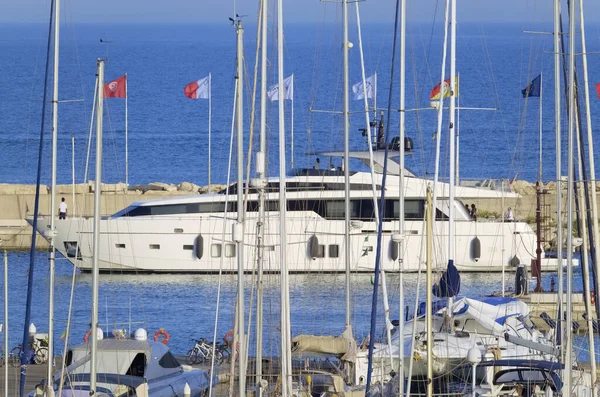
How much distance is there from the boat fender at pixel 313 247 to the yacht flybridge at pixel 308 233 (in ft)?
0.08

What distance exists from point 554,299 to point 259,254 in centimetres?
1182

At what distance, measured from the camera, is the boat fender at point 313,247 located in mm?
40875

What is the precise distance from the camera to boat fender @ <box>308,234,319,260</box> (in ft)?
134

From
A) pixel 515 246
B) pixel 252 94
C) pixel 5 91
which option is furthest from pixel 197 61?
pixel 252 94

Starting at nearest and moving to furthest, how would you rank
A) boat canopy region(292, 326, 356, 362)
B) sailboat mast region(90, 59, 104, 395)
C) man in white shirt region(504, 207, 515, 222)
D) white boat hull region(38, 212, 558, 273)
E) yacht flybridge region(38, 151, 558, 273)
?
1. sailboat mast region(90, 59, 104, 395)
2. boat canopy region(292, 326, 356, 362)
3. yacht flybridge region(38, 151, 558, 273)
4. white boat hull region(38, 212, 558, 273)
5. man in white shirt region(504, 207, 515, 222)

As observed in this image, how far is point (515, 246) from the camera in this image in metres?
41.5

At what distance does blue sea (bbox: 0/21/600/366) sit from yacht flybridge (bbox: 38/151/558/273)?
55 cm

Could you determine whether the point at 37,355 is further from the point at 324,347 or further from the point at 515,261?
the point at 515,261

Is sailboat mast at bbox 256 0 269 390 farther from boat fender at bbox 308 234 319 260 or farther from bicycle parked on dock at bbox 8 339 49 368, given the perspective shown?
boat fender at bbox 308 234 319 260

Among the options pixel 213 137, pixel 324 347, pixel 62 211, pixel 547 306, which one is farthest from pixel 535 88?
pixel 213 137

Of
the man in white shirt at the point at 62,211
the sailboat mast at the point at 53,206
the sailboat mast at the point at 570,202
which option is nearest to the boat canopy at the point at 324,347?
the sailboat mast at the point at 53,206

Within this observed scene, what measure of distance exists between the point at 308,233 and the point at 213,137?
178 feet

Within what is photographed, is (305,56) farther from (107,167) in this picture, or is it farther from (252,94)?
(252,94)

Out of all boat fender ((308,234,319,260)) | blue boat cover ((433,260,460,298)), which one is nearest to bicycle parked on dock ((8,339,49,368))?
blue boat cover ((433,260,460,298))
